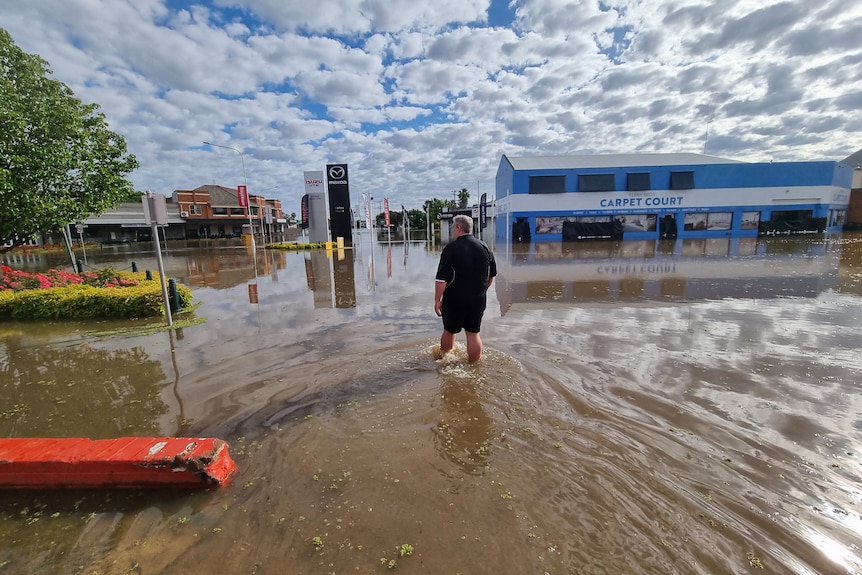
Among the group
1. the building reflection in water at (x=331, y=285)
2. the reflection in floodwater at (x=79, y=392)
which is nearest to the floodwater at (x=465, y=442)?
the reflection in floodwater at (x=79, y=392)

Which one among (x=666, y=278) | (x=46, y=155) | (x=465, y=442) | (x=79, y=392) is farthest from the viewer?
(x=666, y=278)

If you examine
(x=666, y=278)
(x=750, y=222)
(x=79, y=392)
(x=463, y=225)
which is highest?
(x=463, y=225)

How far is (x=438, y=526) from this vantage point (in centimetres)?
231

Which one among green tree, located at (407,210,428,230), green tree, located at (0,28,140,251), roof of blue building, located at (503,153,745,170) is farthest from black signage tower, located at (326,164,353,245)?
green tree, located at (407,210,428,230)

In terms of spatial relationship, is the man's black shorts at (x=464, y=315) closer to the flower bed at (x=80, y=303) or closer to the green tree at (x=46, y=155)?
the flower bed at (x=80, y=303)

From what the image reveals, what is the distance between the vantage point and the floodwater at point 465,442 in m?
2.17

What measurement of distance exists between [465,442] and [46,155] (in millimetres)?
11501

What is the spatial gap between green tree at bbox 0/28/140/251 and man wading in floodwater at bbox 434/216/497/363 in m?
9.73

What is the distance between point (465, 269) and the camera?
4.39 meters

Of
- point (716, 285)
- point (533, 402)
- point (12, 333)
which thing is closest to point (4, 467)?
point (533, 402)

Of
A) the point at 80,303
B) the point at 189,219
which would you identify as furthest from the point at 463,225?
the point at 189,219

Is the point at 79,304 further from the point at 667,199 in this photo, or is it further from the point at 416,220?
the point at 416,220

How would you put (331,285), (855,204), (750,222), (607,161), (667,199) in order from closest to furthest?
(331,285) < (667,199) < (750,222) < (607,161) < (855,204)

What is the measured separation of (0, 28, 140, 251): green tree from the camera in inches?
339
